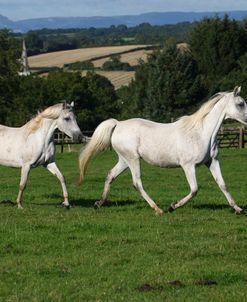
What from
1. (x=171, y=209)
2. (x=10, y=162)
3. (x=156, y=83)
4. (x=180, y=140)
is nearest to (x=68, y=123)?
(x=10, y=162)

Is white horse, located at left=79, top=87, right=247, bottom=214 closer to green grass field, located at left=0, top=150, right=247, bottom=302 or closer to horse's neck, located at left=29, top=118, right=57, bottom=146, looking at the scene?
green grass field, located at left=0, top=150, right=247, bottom=302

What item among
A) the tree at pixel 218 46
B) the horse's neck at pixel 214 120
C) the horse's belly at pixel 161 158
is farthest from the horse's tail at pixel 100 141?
the tree at pixel 218 46

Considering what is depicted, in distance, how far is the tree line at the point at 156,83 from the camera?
73.1 meters

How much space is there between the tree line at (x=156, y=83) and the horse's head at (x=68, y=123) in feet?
174

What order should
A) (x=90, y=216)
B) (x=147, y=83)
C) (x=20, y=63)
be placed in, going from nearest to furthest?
(x=90, y=216), (x=20, y=63), (x=147, y=83)

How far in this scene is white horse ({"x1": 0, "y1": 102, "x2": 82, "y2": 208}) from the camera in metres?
15.2

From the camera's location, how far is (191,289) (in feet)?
27.3

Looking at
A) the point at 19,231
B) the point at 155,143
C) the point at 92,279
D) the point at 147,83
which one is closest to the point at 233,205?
the point at 155,143

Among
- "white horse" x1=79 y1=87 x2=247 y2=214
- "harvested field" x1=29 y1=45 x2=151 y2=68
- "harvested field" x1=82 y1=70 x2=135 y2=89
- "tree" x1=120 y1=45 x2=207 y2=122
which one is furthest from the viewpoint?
"harvested field" x1=29 y1=45 x2=151 y2=68

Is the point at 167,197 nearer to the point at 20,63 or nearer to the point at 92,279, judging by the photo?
the point at 92,279

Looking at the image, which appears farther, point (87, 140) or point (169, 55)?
point (169, 55)

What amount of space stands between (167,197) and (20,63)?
5659 centimetres

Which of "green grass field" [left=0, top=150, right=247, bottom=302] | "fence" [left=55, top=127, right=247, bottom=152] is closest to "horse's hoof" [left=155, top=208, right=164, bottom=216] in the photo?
"green grass field" [left=0, top=150, right=247, bottom=302]

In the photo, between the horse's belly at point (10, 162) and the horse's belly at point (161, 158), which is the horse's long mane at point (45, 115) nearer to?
the horse's belly at point (10, 162)
